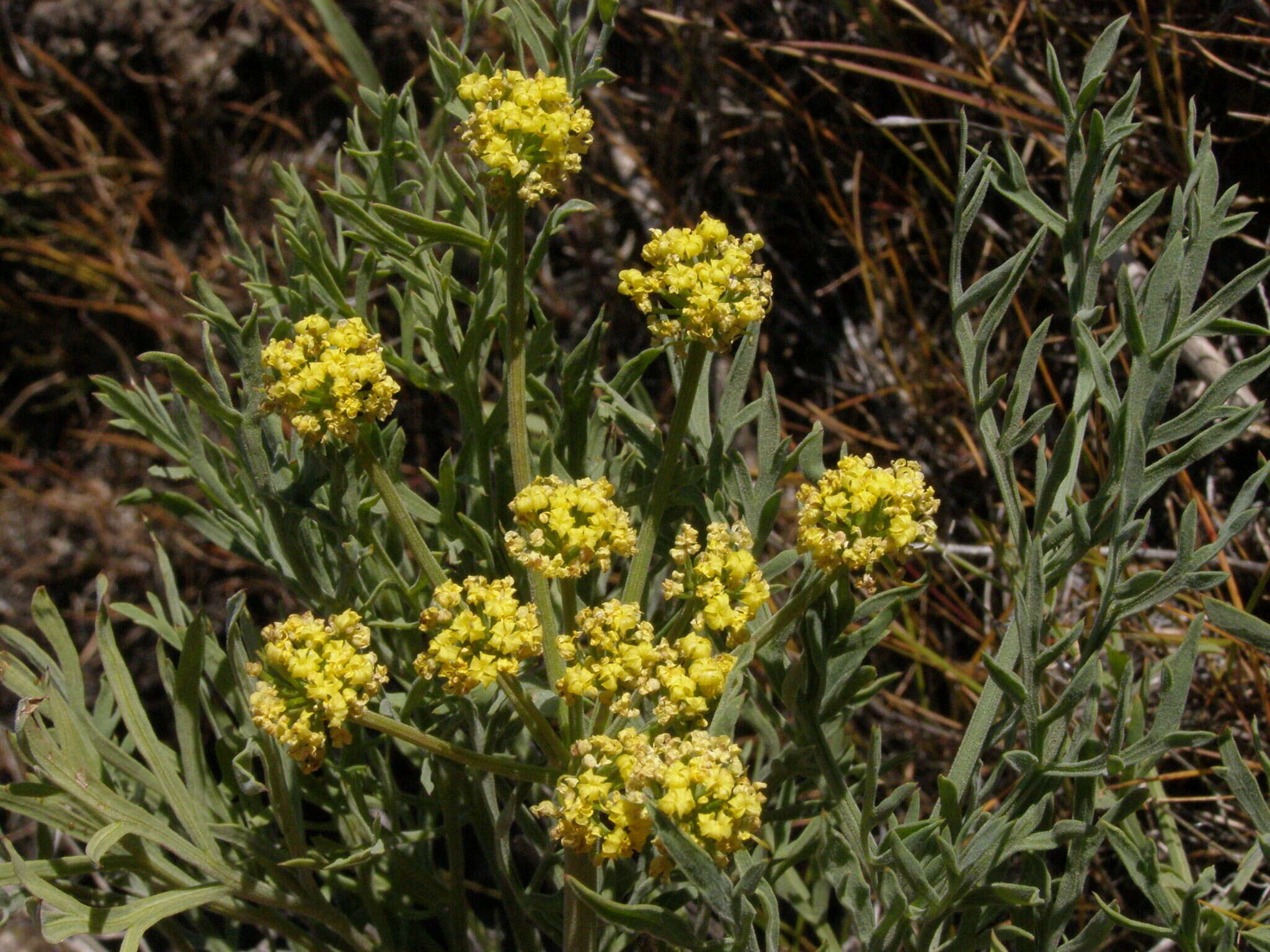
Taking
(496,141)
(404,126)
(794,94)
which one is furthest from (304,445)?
(794,94)

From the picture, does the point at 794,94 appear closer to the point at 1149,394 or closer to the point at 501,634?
the point at 1149,394

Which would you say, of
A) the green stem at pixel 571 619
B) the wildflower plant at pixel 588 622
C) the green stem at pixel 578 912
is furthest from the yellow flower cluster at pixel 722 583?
the green stem at pixel 578 912

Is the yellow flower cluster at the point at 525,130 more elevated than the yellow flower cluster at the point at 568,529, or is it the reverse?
the yellow flower cluster at the point at 525,130

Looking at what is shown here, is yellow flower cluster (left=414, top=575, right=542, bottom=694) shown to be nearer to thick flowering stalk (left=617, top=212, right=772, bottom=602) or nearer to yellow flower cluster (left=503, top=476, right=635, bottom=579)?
yellow flower cluster (left=503, top=476, right=635, bottom=579)

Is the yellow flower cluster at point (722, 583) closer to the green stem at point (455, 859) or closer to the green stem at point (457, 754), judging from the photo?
the green stem at point (457, 754)

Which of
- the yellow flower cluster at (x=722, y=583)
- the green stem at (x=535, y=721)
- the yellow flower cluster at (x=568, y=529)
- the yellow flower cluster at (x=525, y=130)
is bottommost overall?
the green stem at (x=535, y=721)

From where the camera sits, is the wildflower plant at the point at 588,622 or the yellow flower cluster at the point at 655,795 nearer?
the yellow flower cluster at the point at 655,795

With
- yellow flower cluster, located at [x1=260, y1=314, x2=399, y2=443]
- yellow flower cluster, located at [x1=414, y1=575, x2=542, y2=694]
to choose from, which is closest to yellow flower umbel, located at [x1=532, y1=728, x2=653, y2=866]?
yellow flower cluster, located at [x1=414, y1=575, x2=542, y2=694]
